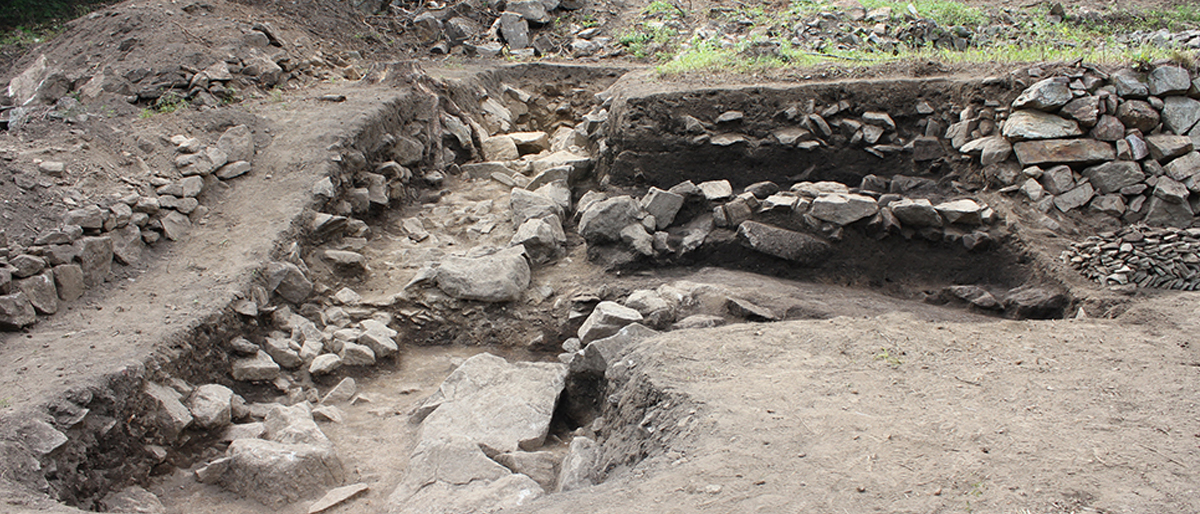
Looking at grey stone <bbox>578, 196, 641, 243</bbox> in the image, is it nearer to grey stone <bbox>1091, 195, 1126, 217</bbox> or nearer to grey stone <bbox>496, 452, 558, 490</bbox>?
grey stone <bbox>496, 452, 558, 490</bbox>

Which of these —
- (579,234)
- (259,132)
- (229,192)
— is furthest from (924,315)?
(259,132)

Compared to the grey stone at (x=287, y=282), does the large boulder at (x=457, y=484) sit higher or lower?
lower

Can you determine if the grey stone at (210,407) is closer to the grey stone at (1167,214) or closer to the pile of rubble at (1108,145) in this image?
the pile of rubble at (1108,145)

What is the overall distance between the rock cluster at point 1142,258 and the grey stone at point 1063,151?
652mm

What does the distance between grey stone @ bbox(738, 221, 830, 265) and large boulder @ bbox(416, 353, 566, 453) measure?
1961 mm

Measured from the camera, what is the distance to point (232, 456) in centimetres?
367

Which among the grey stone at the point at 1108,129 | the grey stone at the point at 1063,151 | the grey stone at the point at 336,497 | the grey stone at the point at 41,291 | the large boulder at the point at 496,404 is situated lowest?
the large boulder at the point at 496,404

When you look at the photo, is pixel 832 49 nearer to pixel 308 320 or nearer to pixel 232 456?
pixel 308 320

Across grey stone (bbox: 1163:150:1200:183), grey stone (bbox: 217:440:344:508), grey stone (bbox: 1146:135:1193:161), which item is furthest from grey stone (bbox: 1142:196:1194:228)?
grey stone (bbox: 217:440:344:508)

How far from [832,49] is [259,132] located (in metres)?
6.28

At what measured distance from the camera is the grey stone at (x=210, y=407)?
3963 millimetres

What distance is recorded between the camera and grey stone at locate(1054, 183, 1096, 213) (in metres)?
5.56

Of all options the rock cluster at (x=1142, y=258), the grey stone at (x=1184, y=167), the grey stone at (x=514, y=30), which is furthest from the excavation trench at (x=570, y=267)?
the grey stone at (x=514, y=30)

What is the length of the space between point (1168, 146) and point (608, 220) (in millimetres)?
4289
